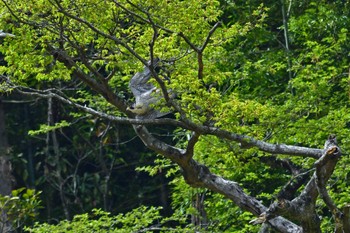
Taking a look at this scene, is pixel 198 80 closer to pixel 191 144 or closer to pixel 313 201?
pixel 191 144

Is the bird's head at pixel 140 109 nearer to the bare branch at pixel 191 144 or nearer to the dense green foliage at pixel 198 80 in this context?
the dense green foliage at pixel 198 80

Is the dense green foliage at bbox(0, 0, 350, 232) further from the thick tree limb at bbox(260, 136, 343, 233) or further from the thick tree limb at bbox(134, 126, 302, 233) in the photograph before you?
the thick tree limb at bbox(260, 136, 343, 233)

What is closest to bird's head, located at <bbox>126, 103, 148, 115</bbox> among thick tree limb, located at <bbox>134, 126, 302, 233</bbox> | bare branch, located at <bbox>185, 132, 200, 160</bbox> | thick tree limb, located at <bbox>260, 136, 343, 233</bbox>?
thick tree limb, located at <bbox>134, 126, 302, 233</bbox>

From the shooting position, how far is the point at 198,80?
865 cm

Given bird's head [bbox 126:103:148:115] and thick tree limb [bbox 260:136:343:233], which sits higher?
bird's head [bbox 126:103:148:115]

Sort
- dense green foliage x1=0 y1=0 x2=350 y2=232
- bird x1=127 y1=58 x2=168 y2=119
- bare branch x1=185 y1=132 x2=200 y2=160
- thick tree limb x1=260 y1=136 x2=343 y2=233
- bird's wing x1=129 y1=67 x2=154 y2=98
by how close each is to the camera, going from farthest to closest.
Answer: bird's wing x1=129 y1=67 x2=154 y2=98 < bird x1=127 y1=58 x2=168 y2=119 < bare branch x1=185 y1=132 x2=200 y2=160 < dense green foliage x1=0 y1=0 x2=350 y2=232 < thick tree limb x1=260 y1=136 x2=343 y2=233

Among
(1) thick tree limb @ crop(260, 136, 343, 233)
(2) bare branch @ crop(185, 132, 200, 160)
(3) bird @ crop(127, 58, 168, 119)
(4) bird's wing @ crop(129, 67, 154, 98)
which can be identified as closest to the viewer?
(1) thick tree limb @ crop(260, 136, 343, 233)

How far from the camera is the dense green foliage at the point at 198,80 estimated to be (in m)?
8.90

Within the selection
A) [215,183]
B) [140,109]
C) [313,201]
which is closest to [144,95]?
[140,109]

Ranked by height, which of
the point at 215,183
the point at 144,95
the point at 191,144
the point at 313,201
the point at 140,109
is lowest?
the point at 313,201

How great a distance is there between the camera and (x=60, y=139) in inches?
715

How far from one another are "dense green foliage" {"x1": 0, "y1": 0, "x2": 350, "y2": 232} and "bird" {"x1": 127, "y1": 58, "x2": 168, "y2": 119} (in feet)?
0.46

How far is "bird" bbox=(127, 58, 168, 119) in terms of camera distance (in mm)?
9289

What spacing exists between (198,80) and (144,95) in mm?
846
